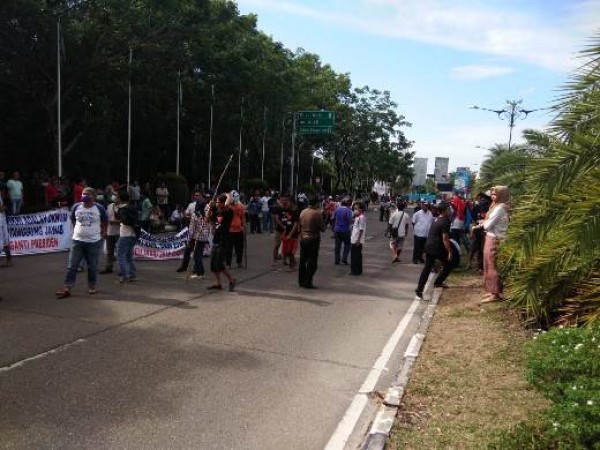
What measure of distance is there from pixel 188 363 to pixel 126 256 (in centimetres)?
510

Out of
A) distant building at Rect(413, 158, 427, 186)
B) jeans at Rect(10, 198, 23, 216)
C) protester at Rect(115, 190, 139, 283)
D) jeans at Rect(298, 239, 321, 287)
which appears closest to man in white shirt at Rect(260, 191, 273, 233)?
jeans at Rect(10, 198, 23, 216)

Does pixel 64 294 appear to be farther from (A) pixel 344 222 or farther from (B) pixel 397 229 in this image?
(B) pixel 397 229

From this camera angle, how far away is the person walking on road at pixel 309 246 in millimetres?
11172

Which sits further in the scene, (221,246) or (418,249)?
(418,249)

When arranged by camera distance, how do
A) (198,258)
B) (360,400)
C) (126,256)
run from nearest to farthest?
(360,400), (126,256), (198,258)

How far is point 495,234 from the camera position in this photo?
9.57 meters

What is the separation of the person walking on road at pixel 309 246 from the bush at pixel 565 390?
5.89 metres

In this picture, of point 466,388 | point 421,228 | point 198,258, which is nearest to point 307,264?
point 198,258

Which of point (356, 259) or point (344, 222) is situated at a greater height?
point (344, 222)

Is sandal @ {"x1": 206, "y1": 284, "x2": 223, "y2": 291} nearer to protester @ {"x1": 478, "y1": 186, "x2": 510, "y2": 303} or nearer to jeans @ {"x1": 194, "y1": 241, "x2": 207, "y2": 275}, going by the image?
jeans @ {"x1": 194, "y1": 241, "x2": 207, "y2": 275}

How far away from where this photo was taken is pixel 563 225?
6148mm

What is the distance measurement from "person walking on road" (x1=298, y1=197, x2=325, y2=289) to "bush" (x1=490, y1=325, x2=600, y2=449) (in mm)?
5890

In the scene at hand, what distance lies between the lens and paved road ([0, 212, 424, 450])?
14.9 feet

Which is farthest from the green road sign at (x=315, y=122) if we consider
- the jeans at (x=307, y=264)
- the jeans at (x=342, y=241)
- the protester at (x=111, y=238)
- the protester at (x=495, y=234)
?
the protester at (x=495, y=234)
